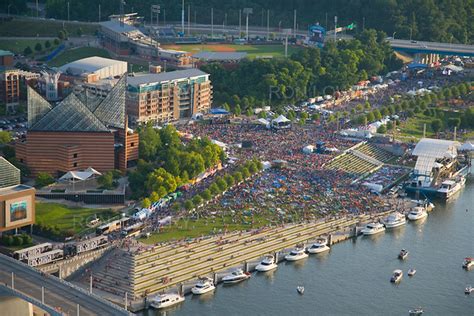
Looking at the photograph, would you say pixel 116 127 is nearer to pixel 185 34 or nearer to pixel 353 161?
pixel 353 161

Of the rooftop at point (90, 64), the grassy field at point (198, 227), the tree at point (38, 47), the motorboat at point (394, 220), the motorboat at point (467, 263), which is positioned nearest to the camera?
the motorboat at point (467, 263)

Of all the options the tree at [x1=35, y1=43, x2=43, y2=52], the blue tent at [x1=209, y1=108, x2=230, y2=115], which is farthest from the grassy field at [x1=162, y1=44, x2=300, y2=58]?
the blue tent at [x1=209, y1=108, x2=230, y2=115]

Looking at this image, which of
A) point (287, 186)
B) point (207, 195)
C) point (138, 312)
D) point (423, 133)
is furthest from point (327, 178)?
point (138, 312)

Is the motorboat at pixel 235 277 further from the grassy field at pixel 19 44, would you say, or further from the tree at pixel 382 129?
the grassy field at pixel 19 44

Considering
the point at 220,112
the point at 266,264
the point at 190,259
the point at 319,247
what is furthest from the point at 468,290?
the point at 220,112

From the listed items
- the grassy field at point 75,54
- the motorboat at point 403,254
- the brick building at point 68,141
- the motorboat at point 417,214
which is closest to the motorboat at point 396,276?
the motorboat at point 403,254
